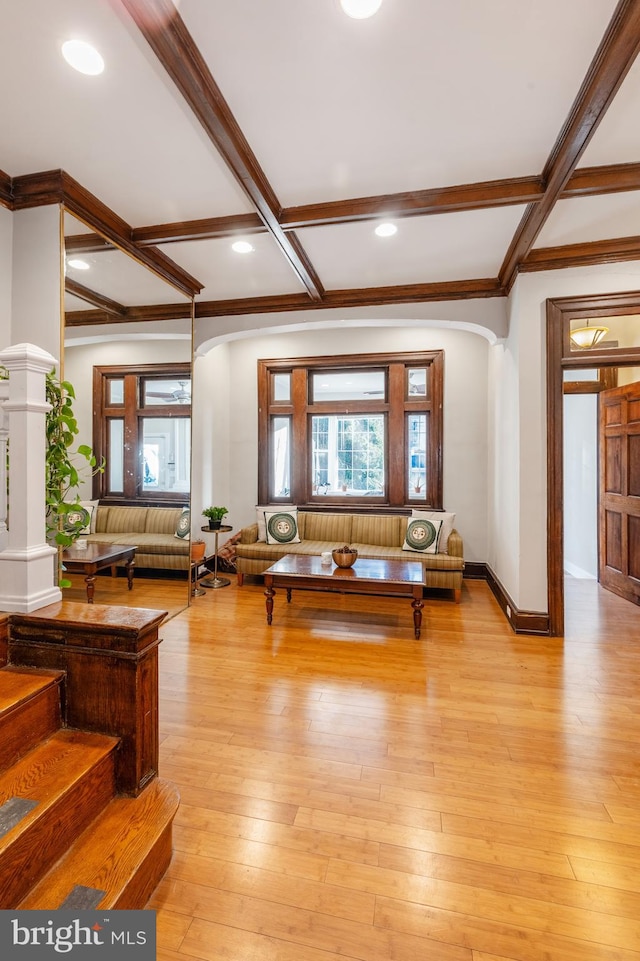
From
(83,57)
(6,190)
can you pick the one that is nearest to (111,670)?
(83,57)

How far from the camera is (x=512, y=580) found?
3934mm

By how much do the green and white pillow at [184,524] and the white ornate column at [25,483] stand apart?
2522 mm

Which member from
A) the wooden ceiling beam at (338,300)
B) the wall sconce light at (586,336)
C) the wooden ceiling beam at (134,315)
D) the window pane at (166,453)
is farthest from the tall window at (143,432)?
the wall sconce light at (586,336)

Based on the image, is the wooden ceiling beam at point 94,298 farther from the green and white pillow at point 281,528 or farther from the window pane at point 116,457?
the green and white pillow at point 281,528

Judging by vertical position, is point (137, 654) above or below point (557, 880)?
above

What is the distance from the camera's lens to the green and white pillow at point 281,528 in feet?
17.6

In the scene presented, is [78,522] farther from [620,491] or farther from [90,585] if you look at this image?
[620,491]

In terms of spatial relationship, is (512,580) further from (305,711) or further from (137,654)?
(137,654)

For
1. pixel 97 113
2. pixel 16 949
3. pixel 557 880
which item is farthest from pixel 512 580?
pixel 97 113

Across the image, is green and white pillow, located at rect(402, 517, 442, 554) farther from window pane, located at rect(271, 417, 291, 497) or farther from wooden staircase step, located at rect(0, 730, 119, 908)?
wooden staircase step, located at rect(0, 730, 119, 908)

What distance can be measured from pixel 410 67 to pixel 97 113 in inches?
59.2

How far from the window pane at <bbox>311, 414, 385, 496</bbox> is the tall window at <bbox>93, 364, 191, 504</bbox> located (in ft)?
6.66

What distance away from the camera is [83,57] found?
1885 millimetres

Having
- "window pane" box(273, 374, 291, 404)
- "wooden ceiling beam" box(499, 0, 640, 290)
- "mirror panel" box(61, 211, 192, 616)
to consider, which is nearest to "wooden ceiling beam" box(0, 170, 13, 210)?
"mirror panel" box(61, 211, 192, 616)
